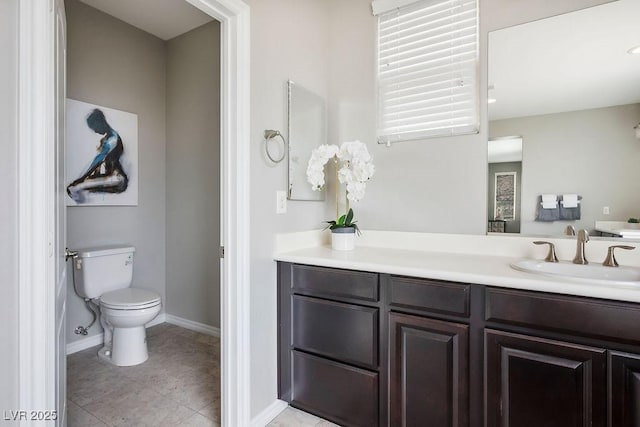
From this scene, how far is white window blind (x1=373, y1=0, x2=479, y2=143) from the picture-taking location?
1.77 metres

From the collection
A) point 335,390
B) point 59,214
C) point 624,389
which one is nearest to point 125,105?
point 59,214

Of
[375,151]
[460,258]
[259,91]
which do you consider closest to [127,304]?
[259,91]

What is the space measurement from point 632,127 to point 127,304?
2.96m

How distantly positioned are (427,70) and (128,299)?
8.11ft

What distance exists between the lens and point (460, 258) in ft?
5.30

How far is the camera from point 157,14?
8.64ft

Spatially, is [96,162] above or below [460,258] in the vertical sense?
above

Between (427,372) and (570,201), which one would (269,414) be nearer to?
(427,372)

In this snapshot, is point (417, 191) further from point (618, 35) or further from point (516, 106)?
point (618, 35)

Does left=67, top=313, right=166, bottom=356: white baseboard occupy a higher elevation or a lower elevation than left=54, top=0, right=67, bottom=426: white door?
lower

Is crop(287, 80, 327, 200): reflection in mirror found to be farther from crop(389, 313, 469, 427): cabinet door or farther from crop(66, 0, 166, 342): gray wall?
crop(66, 0, 166, 342): gray wall

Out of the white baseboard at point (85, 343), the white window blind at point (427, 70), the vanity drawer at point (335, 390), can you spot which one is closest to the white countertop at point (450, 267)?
the vanity drawer at point (335, 390)

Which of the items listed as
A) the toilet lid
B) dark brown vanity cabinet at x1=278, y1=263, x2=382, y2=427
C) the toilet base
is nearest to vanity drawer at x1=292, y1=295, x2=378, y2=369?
dark brown vanity cabinet at x1=278, y1=263, x2=382, y2=427

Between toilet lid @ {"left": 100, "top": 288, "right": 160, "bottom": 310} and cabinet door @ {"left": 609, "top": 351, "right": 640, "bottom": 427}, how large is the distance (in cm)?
245
